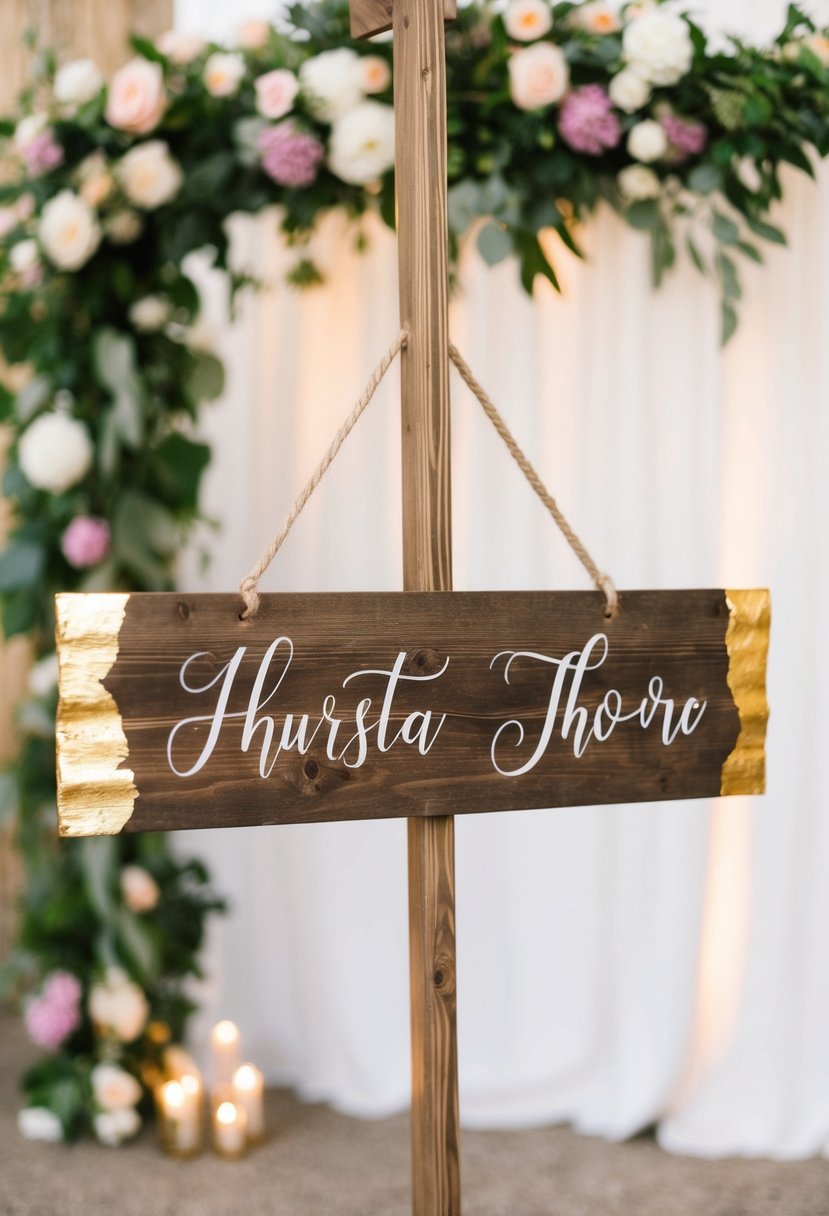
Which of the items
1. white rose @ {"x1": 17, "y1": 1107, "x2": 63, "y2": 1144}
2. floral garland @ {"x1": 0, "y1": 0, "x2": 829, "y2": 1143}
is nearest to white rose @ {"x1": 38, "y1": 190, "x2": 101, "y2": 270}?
floral garland @ {"x1": 0, "y1": 0, "x2": 829, "y2": 1143}

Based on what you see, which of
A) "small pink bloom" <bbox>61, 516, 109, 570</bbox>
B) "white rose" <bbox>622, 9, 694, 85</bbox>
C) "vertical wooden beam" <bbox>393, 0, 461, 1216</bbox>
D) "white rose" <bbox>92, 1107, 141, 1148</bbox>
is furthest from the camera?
"white rose" <bbox>92, 1107, 141, 1148</bbox>

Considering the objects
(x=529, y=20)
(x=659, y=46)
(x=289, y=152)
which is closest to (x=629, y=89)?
(x=659, y=46)

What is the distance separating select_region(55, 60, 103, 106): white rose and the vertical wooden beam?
2.64 ft

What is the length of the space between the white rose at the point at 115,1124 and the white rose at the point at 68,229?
1.36 m

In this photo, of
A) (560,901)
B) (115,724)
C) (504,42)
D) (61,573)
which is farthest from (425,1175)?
(504,42)

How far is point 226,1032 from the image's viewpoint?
1923 mm

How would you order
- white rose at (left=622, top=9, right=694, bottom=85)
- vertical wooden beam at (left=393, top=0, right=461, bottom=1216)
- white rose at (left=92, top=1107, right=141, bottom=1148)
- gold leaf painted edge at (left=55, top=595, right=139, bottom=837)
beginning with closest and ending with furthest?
gold leaf painted edge at (left=55, top=595, right=139, bottom=837), vertical wooden beam at (left=393, top=0, right=461, bottom=1216), white rose at (left=622, top=9, right=694, bottom=85), white rose at (left=92, top=1107, right=141, bottom=1148)

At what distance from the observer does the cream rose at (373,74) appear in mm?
1568

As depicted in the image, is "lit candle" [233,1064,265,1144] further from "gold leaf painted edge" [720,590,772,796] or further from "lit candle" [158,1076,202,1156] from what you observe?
"gold leaf painted edge" [720,590,772,796]

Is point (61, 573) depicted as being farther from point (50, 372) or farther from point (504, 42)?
point (504, 42)

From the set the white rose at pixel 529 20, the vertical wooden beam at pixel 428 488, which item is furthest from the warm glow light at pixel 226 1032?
the white rose at pixel 529 20

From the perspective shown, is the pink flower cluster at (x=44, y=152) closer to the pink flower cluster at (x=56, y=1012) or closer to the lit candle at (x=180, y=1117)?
the pink flower cluster at (x=56, y=1012)

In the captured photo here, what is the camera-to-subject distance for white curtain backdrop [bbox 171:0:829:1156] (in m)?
1.84

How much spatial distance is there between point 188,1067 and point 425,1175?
1.00 m
